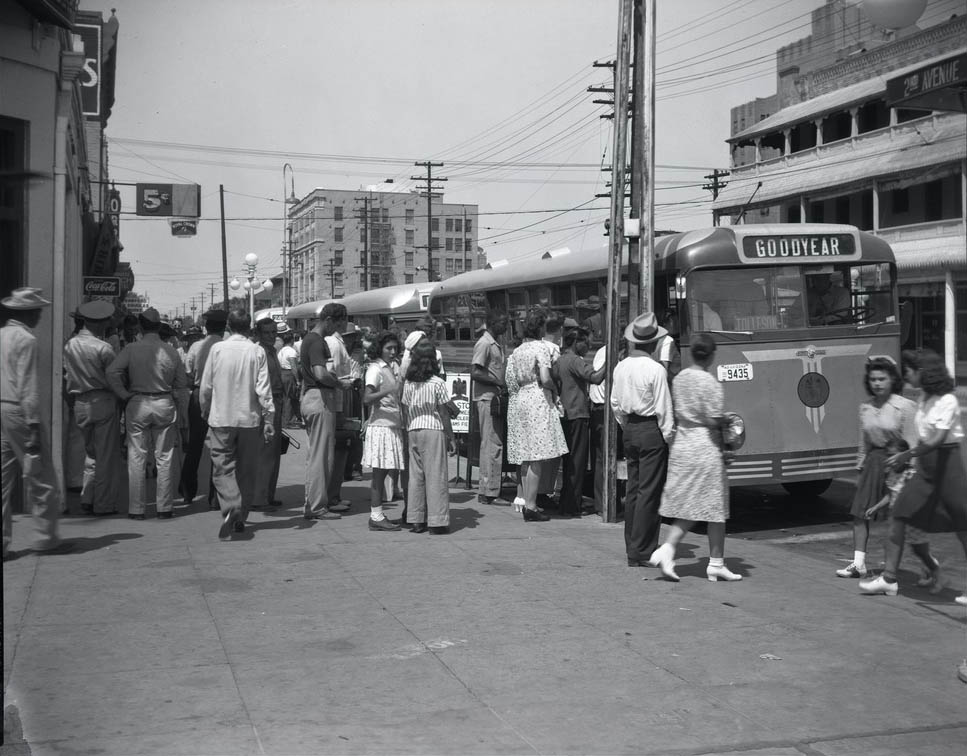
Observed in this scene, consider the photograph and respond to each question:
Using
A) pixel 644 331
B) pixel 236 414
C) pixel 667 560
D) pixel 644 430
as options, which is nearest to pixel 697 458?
pixel 644 430

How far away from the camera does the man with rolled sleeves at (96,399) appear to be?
30.8 ft

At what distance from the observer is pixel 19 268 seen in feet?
31.8

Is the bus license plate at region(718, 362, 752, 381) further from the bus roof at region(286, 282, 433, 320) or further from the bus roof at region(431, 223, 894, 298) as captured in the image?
the bus roof at region(286, 282, 433, 320)

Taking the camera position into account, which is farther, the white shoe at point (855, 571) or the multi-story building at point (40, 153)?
the multi-story building at point (40, 153)

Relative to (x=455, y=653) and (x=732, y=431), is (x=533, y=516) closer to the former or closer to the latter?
(x=732, y=431)

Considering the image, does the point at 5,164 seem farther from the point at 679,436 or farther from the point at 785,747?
the point at 785,747

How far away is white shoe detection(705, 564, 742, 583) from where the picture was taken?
7.57m

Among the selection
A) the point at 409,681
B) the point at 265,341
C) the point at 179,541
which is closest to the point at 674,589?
the point at 409,681

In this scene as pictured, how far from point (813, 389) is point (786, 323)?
28.7 inches

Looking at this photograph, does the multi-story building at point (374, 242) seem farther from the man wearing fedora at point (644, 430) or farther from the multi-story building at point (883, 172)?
the man wearing fedora at point (644, 430)

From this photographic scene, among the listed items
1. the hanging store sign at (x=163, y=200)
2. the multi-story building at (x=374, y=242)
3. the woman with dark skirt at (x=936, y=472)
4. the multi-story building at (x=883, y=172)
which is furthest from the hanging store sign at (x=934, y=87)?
the multi-story building at (x=374, y=242)

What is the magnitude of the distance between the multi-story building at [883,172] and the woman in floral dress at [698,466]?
19.7 m

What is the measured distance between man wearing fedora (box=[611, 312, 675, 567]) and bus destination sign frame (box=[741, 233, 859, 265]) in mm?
3222

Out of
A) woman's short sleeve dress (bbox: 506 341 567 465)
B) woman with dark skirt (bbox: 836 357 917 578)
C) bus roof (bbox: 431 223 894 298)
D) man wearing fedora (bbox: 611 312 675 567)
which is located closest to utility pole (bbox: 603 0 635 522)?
woman's short sleeve dress (bbox: 506 341 567 465)
